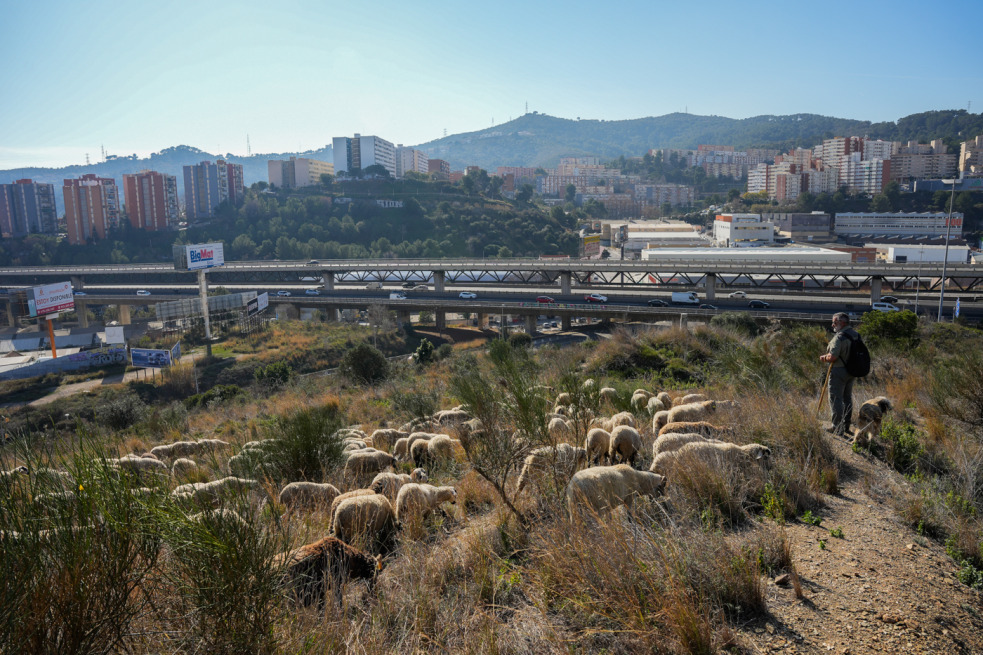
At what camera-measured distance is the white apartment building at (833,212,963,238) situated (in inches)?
3669

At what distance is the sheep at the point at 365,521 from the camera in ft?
18.3

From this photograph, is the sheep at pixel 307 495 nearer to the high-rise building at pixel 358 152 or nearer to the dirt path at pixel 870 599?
the dirt path at pixel 870 599

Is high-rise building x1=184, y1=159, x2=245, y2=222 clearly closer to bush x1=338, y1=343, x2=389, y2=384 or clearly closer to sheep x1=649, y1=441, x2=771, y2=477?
bush x1=338, y1=343, x2=389, y2=384

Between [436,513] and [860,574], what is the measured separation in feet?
12.3

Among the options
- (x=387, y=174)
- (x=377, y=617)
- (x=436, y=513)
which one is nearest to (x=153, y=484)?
(x=377, y=617)

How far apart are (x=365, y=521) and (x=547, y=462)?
1.93m

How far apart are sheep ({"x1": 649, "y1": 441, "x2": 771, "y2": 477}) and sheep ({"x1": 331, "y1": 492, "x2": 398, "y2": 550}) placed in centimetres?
285

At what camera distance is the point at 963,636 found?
3.52m

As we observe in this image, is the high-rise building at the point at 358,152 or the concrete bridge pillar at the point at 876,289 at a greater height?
the high-rise building at the point at 358,152

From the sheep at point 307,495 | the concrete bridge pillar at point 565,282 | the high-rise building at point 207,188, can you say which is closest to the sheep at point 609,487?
the sheep at point 307,495

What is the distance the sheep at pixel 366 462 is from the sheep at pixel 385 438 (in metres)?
1.74

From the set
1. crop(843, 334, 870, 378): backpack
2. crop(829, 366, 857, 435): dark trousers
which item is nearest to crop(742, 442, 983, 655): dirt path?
crop(829, 366, 857, 435): dark trousers

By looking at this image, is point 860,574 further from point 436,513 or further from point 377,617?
point 436,513

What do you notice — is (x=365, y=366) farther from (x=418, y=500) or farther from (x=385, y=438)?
(x=418, y=500)
